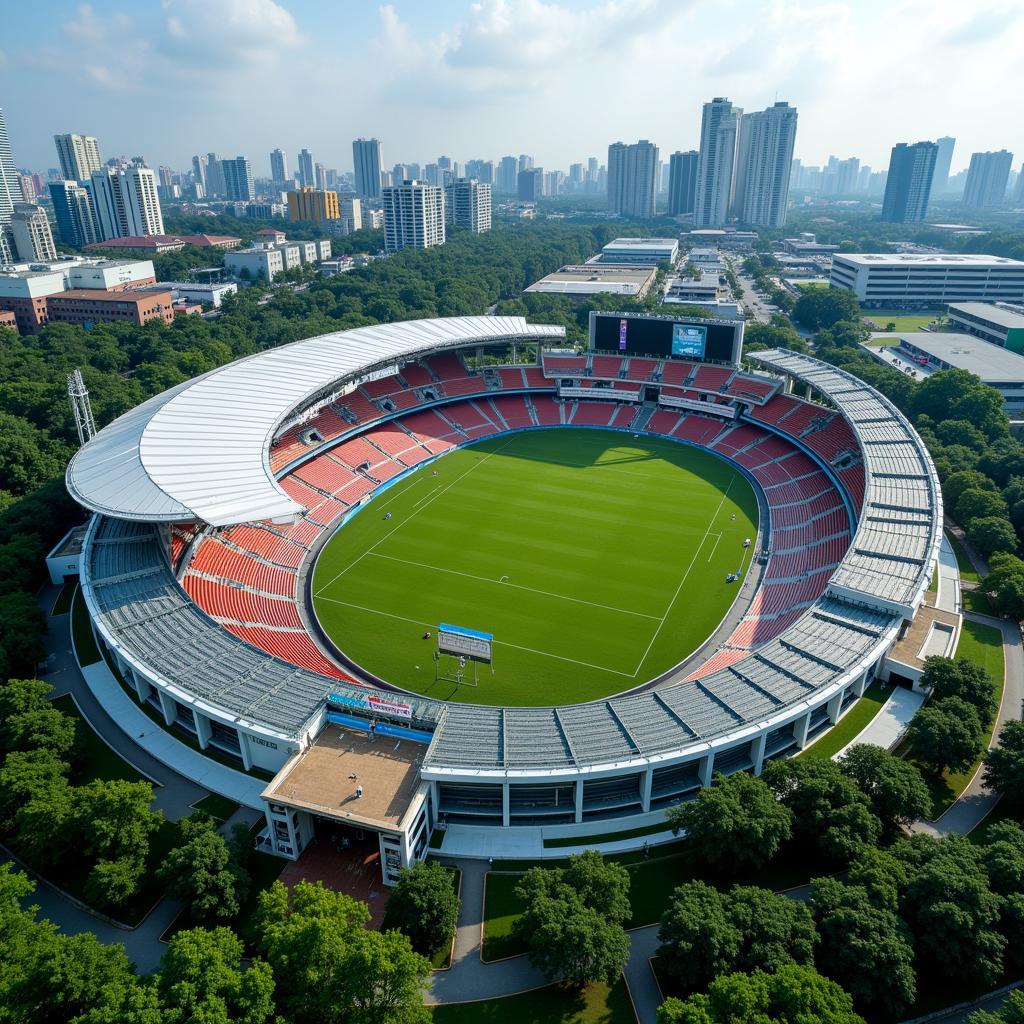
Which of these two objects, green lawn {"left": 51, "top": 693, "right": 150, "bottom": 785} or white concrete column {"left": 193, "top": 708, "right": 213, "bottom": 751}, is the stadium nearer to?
white concrete column {"left": 193, "top": 708, "right": 213, "bottom": 751}

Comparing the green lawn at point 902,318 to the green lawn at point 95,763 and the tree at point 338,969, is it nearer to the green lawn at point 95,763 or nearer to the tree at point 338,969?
the green lawn at point 95,763

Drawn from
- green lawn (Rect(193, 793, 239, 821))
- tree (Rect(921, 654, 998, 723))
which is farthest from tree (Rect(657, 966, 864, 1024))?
green lawn (Rect(193, 793, 239, 821))

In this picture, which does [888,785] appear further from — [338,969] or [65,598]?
[65,598]

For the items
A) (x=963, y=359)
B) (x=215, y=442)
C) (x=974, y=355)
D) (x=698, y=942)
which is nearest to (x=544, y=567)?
(x=215, y=442)

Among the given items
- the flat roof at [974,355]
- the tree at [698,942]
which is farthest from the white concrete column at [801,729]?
the flat roof at [974,355]

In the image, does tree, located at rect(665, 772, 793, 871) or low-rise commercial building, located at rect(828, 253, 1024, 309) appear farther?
low-rise commercial building, located at rect(828, 253, 1024, 309)
